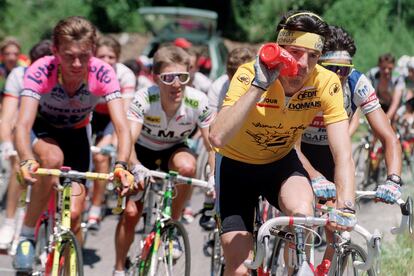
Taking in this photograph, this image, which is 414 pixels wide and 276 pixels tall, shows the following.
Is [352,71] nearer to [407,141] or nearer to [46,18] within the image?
[407,141]

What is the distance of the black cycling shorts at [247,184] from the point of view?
5406 millimetres

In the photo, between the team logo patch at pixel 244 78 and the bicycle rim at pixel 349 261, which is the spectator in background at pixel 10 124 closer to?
the team logo patch at pixel 244 78

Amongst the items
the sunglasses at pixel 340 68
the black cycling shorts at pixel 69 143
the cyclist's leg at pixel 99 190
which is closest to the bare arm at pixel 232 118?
the sunglasses at pixel 340 68

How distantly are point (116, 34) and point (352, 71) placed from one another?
2485cm

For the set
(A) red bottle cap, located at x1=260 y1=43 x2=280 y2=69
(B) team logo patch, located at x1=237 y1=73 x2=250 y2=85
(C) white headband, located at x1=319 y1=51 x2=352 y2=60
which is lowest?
(A) red bottle cap, located at x1=260 y1=43 x2=280 y2=69

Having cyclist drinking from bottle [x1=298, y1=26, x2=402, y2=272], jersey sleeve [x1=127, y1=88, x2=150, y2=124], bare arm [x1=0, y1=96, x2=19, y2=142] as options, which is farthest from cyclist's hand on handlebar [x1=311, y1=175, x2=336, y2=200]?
bare arm [x1=0, y1=96, x2=19, y2=142]

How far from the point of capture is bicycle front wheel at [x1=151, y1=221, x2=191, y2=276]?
6.40 m

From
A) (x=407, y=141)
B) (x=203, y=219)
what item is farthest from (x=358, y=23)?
(x=203, y=219)

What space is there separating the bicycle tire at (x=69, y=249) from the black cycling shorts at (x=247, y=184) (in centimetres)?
100

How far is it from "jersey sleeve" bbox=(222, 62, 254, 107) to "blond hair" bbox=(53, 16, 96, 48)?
1692 mm

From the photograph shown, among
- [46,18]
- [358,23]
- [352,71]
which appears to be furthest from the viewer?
[46,18]

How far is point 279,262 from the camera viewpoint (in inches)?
258

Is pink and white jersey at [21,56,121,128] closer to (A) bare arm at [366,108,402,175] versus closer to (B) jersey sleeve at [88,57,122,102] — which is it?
(B) jersey sleeve at [88,57,122,102]

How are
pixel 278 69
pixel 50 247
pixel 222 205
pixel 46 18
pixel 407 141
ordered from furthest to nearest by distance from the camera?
pixel 46 18 < pixel 407 141 < pixel 50 247 < pixel 222 205 < pixel 278 69
